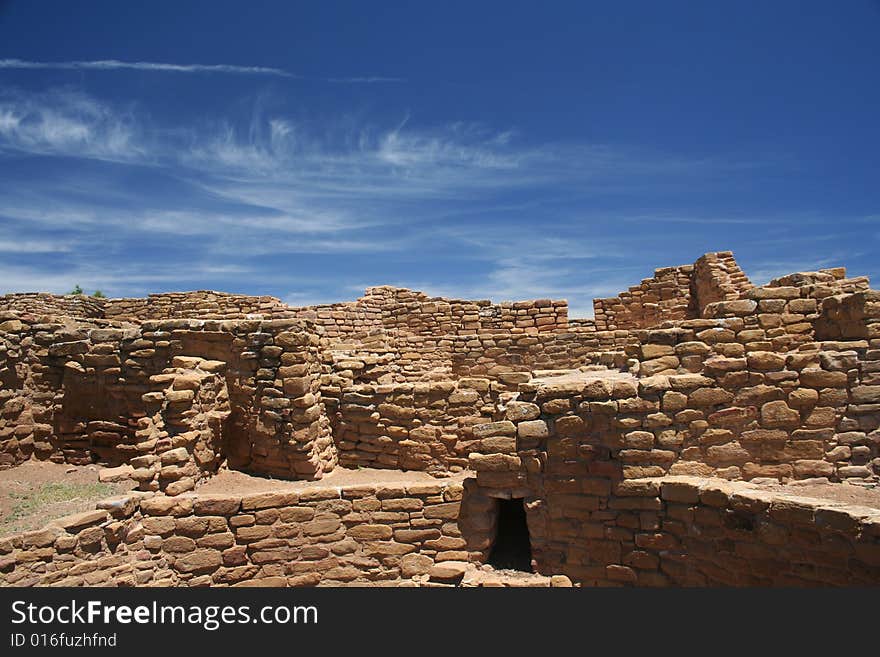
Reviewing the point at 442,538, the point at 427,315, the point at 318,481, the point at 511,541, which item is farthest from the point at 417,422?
the point at 427,315

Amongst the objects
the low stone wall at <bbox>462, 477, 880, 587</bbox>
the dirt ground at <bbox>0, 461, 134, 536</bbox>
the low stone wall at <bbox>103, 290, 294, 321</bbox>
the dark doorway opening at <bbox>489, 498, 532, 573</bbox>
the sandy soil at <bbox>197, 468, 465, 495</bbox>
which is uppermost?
the low stone wall at <bbox>103, 290, 294, 321</bbox>

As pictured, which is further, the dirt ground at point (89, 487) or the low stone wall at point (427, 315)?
the low stone wall at point (427, 315)

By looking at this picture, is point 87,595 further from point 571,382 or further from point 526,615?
point 571,382

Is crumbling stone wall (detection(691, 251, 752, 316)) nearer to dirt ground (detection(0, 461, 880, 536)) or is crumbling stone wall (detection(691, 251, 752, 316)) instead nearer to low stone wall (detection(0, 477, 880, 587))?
dirt ground (detection(0, 461, 880, 536))

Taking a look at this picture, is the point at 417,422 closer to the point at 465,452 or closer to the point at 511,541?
the point at 465,452

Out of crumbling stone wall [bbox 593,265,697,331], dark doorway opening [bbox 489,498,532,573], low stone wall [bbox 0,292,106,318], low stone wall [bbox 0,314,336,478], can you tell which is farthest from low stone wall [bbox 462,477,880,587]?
low stone wall [bbox 0,292,106,318]

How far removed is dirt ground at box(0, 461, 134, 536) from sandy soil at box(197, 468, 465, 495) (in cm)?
124

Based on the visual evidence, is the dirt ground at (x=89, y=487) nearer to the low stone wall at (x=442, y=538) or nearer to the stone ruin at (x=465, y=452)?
the stone ruin at (x=465, y=452)

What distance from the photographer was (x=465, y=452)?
8.51 metres

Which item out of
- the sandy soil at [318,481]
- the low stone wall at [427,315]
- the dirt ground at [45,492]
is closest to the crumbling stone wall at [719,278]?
the low stone wall at [427,315]

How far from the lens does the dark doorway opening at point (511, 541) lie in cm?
712

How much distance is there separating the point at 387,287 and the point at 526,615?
40.6 feet

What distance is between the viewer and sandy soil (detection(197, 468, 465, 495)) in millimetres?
7805

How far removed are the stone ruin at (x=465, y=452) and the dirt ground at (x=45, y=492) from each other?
12.9 inches
